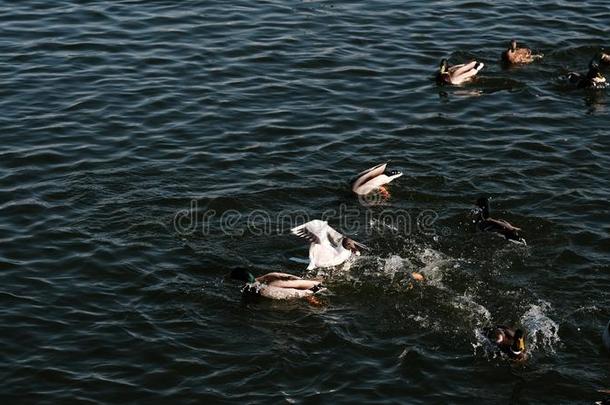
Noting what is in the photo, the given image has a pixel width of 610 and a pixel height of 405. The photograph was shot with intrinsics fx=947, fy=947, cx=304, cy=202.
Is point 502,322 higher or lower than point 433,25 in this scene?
lower

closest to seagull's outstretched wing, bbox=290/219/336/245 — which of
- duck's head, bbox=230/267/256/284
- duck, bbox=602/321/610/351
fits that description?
duck's head, bbox=230/267/256/284

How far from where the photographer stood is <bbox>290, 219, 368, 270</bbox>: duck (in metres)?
13.3

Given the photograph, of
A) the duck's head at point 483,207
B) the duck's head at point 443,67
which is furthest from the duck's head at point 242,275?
the duck's head at point 443,67

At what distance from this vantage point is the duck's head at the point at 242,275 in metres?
12.8

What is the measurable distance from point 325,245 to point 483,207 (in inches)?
105

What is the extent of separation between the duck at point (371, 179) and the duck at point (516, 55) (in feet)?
19.6

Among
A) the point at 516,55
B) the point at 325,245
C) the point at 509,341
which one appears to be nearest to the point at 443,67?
the point at 516,55

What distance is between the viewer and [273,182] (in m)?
15.8

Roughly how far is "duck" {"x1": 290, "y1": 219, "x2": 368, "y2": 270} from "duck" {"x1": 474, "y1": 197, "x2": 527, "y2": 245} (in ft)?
6.33

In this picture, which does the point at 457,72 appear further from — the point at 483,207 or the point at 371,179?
the point at 483,207

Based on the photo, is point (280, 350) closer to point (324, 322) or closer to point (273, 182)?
point (324, 322)

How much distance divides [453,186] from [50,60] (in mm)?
9831

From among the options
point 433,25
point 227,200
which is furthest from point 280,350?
point 433,25

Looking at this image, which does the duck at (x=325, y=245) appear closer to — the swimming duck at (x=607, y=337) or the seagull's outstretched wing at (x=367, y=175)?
the seagull's outstretched wing at (x=367, y=175)
